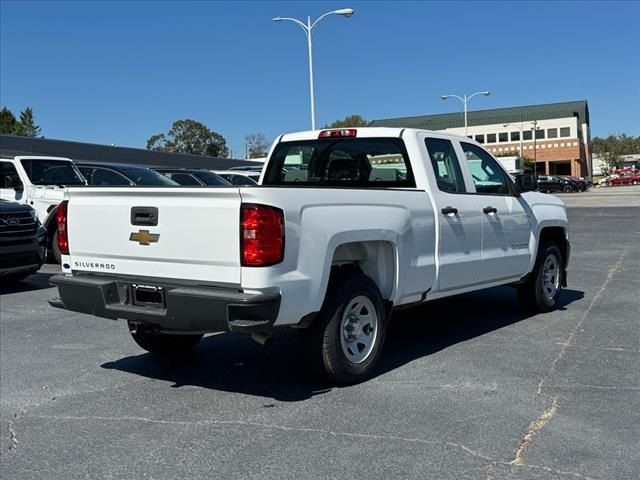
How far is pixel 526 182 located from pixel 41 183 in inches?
373

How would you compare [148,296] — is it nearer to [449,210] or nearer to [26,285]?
[449,210]

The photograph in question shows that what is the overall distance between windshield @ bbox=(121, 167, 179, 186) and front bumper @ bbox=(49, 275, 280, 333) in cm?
949

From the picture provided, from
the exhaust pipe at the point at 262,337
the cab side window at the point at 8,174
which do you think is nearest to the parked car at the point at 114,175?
the cab side window at the point at 8,174

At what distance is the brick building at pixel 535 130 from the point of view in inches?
3698

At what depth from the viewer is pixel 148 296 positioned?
4996 mm

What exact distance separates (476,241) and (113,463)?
3.93 m

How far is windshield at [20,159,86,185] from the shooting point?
1356 centimetres

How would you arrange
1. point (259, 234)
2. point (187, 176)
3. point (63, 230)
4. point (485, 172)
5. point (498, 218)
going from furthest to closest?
point (187, 176), point (485, 172), point (498, 218), point (63, 230), point (259, 234)

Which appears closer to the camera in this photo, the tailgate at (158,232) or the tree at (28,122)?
the tailgate at (158,232)

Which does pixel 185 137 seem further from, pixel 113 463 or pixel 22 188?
pixel 113 463

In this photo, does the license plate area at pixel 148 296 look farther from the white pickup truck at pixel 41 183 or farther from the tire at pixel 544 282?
the white pickup truck at pixel 41 183

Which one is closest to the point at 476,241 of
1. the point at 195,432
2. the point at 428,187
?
the point at 428,187

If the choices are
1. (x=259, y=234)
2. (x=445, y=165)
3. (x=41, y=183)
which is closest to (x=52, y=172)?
(x=41, y=183)

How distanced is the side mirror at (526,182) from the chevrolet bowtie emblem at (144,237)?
4.25m
